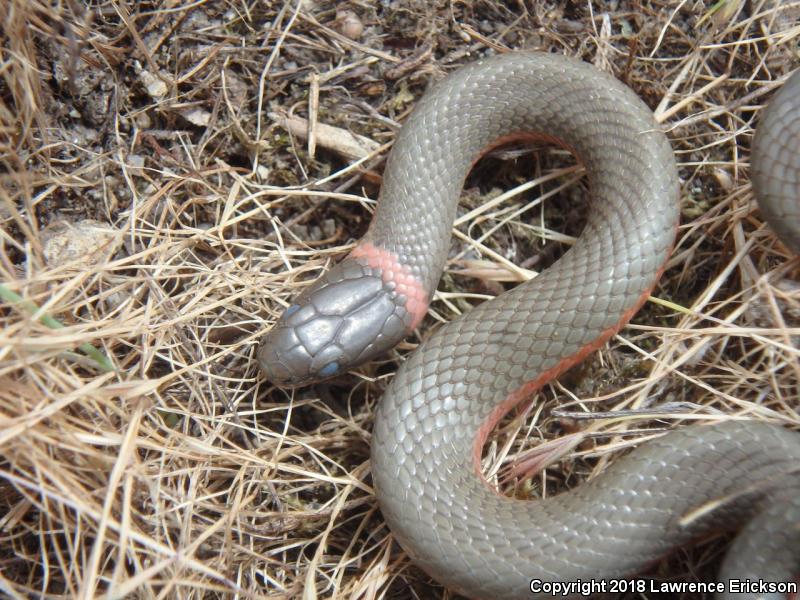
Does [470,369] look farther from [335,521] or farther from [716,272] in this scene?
[716,272]

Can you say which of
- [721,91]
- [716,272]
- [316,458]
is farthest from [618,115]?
[316,458]

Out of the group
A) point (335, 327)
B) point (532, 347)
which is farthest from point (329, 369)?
point (532, 347)

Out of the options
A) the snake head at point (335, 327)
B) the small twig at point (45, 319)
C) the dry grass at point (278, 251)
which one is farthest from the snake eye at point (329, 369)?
the small twig at point (45, 319)

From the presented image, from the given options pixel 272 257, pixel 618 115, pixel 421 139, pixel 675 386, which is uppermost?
pixel 618 115

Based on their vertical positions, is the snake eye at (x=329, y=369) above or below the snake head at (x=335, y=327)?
below

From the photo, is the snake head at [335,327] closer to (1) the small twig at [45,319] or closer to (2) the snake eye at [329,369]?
(2) the snake eye at [329,369]

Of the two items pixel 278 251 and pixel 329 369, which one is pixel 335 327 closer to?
pixel 329 369

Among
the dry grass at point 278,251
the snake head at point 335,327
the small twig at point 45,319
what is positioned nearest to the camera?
the small twig at point 45,319
